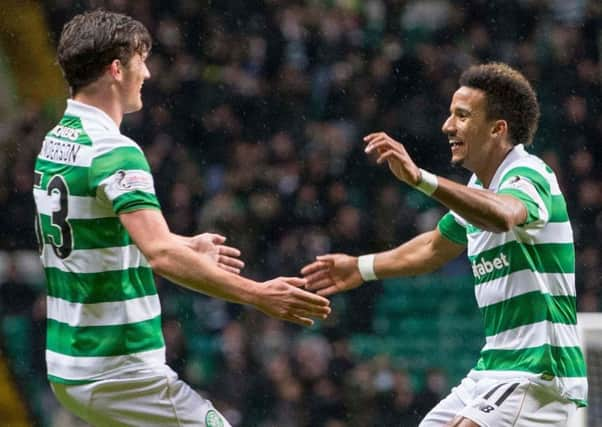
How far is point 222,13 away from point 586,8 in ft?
8.28

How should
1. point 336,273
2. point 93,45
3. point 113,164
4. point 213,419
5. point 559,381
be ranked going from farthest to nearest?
point 336,273
point 559,381
point 93,45
point 213,419
point 113,164

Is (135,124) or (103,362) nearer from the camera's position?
(103,362)

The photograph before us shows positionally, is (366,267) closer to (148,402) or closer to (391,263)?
(391,263)

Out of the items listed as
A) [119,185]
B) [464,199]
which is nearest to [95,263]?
[119,185]

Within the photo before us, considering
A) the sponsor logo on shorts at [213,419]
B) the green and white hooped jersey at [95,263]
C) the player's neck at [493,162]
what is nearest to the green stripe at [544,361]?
the player's neck at [493,162]

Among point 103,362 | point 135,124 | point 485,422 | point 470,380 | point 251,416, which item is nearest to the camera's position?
point 103,362

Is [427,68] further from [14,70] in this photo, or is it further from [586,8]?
[14,70]

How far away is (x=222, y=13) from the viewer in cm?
869

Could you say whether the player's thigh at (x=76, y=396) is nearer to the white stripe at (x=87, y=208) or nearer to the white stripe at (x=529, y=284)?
the white stripe at (x=87, y=208)

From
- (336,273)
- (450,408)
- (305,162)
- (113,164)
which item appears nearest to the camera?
(113,164)

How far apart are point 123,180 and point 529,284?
4.85 ft

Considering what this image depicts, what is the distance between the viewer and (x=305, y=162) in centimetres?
846

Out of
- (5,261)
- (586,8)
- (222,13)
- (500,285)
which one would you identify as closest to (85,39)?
(500,285)

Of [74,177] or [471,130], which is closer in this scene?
[74,177]
